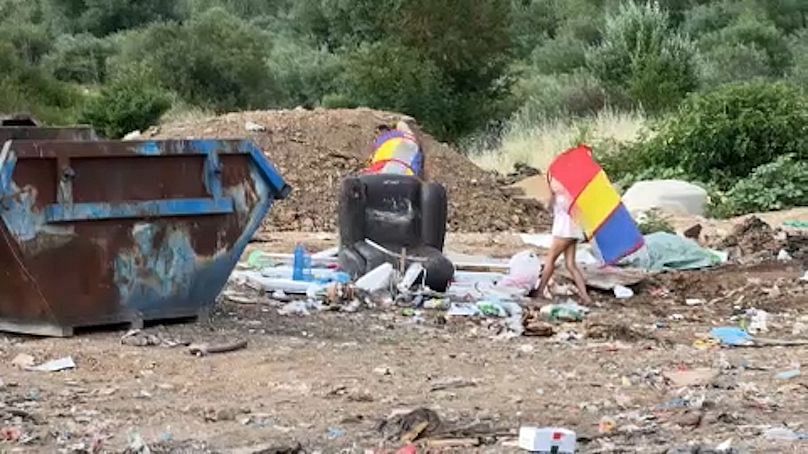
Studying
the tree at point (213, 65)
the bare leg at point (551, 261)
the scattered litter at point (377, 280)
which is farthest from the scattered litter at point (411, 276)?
the tree at point (213, 65)

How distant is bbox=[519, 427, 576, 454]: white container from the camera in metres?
5.93

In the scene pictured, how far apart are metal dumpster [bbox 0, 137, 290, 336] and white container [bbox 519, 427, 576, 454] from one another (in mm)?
3624

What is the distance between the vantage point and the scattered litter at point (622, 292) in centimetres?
1167

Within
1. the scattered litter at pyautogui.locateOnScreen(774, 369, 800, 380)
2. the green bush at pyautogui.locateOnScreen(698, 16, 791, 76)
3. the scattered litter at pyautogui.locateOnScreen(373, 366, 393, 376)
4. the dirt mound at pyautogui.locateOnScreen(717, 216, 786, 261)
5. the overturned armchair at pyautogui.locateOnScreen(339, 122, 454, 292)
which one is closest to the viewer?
the scattered litter at pyautogui.locateOnScreen(774, 369, 800, 380)

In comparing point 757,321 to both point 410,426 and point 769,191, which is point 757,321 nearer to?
point 410,426

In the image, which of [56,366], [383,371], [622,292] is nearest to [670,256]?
[622,292]

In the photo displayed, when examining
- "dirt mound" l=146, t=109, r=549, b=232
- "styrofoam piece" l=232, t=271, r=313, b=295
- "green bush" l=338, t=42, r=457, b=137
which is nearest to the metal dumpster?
"styrofoam piece" l=232, t=271, r=313, b=295

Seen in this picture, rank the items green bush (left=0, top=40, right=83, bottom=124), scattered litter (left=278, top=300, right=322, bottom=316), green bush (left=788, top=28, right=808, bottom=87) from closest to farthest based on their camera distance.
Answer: scattered litter (left=278, top=300, right=322, bottom=316), green bush (left=788, top=28, right=808, bottom=87), green bush (left=0, top=40, right=83, bottom=124)

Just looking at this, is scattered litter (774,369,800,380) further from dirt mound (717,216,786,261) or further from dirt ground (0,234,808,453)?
dirt mound (717,216,786,261)

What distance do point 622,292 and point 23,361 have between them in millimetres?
5197

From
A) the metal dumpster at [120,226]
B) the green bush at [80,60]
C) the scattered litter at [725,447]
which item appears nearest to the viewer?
the scattered litter at [725,447]

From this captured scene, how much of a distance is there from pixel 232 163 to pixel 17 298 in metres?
1.58

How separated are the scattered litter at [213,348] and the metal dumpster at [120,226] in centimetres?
67

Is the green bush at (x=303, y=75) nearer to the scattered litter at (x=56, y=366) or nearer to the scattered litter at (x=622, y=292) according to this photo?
the scattered litter at (x=622, y=292)
